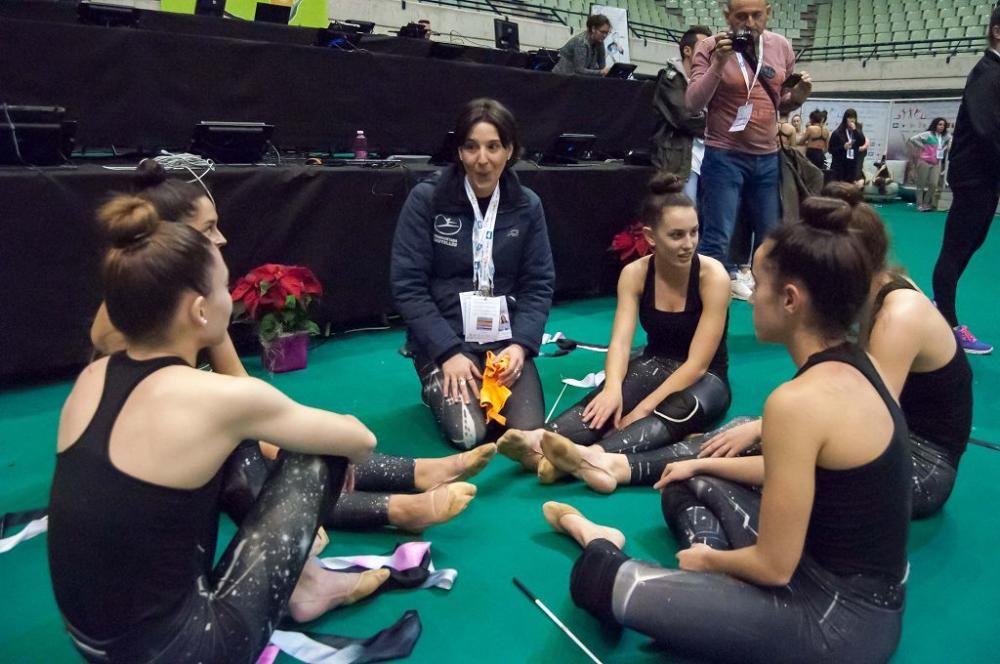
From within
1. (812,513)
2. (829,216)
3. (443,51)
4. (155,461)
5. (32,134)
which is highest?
(443,51)

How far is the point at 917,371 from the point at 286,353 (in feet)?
7.37

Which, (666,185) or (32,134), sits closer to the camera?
(666,185)

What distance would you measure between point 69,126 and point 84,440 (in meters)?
2.30

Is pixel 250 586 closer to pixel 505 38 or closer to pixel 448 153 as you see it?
pixel 448 153

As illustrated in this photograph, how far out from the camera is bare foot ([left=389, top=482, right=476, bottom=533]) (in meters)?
1.84

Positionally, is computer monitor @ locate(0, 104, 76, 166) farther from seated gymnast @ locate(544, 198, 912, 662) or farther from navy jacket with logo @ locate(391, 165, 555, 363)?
seated gymnast @ locate(544, 198, 912, 662)

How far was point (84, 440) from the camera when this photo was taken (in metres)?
1.09

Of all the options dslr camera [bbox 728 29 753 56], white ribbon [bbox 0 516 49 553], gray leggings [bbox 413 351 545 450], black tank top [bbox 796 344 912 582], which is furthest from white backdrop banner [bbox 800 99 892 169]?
white ribbon [bbox 0 516 49 553]

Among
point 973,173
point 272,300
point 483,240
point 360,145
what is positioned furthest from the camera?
point 360,145

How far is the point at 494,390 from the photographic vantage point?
247 cm

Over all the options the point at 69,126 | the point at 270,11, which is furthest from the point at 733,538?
the point at 270,11

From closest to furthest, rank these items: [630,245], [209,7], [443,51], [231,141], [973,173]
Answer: [973,173] < [231,141] < [630,245] < [443,51] < [209,7]

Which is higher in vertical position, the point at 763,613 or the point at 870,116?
the point at 870,116

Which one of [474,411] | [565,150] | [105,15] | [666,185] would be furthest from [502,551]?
[105,15]
